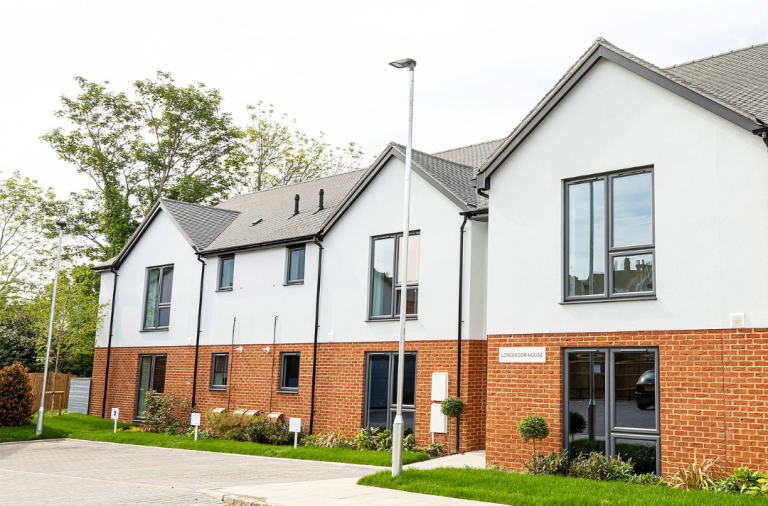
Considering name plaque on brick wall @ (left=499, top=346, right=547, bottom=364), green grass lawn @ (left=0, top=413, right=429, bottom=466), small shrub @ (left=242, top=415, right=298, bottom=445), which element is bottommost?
green grass lawn @ (left=0, top=413, right=429, bottom=466)

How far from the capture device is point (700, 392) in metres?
11.1

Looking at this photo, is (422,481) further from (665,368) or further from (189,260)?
(189,260)

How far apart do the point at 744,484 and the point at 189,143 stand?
1442 inches

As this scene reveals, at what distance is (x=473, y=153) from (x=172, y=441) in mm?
12231

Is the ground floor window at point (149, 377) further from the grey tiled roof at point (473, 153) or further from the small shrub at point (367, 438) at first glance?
the grey tiled roof at point (473, 153)

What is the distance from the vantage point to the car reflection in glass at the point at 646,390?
38.2 ft

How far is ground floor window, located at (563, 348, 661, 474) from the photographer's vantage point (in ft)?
38.1

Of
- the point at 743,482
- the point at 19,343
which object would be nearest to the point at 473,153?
the point at 743,482

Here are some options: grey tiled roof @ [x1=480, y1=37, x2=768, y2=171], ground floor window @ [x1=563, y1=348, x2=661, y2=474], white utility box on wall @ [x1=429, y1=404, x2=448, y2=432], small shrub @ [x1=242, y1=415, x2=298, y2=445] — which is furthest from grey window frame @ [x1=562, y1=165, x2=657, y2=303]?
small shrub @ [x1=242, y1=415, x2=298, y2=445]

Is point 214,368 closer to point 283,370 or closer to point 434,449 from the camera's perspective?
point 283,370

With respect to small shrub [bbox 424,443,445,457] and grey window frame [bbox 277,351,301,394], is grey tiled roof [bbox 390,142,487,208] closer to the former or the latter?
small shrub [bbox 424,443,445,457]

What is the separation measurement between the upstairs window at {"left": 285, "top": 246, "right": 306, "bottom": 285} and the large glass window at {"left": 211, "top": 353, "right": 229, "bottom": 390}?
349 centimetres

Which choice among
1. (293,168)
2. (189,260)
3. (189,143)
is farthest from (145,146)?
(189,260)

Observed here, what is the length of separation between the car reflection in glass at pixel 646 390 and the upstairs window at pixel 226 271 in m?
14.6
